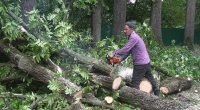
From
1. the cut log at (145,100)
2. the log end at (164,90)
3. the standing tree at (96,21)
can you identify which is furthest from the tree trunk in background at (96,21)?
the cut log at (145,100)

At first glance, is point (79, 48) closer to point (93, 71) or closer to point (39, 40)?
point (93, 71)

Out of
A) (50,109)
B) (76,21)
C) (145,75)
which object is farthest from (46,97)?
(76,21)

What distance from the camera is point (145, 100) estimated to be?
802 centimetres

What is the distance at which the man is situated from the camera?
8.72m

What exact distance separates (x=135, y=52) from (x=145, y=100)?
125cm

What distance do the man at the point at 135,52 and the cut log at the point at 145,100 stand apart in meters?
0.61

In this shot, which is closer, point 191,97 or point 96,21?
point 191,97

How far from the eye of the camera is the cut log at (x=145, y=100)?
758 centimetres

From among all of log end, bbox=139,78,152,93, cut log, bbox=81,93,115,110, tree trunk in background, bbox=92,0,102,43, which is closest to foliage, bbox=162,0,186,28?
tree trunk in background, bbox=92,0,102,43

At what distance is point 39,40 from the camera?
8.11 m

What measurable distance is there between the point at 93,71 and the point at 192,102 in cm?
247

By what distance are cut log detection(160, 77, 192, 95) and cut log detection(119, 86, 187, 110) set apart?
1.87 m

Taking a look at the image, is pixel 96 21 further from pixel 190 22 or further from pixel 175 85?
pixel 190 22

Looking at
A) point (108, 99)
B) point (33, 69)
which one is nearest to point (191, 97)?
point (108, 99)
